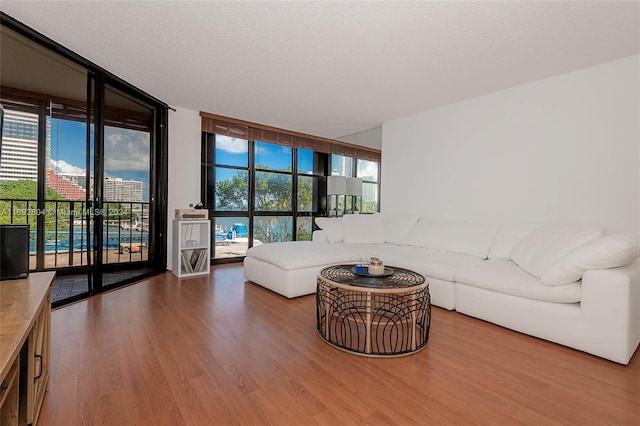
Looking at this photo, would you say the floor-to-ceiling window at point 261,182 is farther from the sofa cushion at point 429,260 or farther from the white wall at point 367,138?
the sofa cushion at point 429,260

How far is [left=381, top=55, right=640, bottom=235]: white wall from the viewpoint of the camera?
270 cm

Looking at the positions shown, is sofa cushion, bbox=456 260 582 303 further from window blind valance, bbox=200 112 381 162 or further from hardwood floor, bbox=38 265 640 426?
window blind valance, bbox=200 112 381 162

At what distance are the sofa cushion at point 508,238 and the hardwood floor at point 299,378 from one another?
835 mm

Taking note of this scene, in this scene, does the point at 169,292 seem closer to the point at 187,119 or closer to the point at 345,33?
the point at 187,119

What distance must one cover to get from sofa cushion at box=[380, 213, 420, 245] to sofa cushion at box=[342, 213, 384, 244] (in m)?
0.09

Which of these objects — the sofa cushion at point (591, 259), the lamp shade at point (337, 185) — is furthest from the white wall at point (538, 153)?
the lamp shade at point (337, 185)

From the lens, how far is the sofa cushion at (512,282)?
2117mm

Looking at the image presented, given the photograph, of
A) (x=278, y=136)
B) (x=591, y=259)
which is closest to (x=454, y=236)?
(x=591, y=259)

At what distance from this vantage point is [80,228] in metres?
3.53

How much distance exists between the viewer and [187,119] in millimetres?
4434

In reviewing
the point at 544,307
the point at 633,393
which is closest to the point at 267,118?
the point at 544,307

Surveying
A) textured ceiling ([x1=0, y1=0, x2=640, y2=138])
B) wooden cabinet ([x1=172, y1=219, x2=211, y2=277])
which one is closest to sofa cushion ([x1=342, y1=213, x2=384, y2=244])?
textured ceiling ([x1=0, y1=0, x2=640, y2=138])

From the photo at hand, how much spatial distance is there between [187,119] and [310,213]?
106 inches

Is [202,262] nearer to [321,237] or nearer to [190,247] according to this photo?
[190,247]
